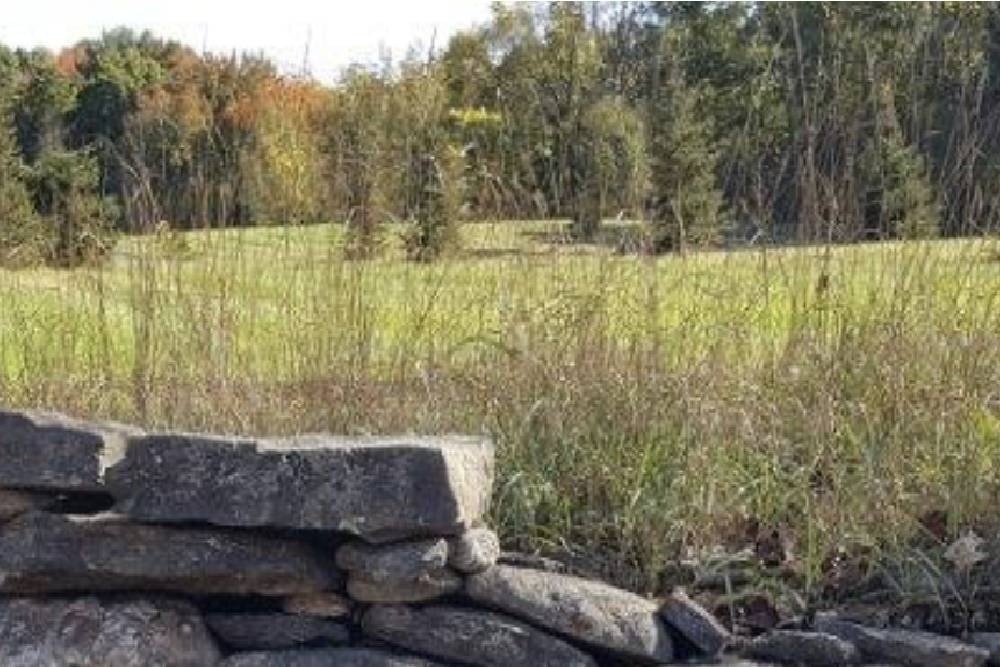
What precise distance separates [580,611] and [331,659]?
579mm

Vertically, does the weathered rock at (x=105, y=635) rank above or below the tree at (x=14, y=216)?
below

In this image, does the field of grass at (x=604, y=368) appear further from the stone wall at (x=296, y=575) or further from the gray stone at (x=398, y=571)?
the gray stone at (x=398, y=571)

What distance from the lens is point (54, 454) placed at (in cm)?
331

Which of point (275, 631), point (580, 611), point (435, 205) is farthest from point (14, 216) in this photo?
point (580, 611)

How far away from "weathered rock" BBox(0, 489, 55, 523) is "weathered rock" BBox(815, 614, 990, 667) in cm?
189

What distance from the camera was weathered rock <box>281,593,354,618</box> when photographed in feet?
10.9

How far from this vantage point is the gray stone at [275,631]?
3.30 metres

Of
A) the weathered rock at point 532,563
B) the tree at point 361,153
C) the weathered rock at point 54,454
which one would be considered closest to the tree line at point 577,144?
the tree at point 361,153

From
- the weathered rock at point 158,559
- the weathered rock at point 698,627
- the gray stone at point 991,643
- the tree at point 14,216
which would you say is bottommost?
the gray stone at point 991,643

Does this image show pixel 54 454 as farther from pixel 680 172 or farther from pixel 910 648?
pixel 680 172

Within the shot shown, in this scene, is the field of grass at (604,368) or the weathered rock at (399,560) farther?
the field of grass at (604,368)

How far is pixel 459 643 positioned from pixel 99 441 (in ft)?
3.16

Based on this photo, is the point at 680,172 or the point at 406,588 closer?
the point at 406,588

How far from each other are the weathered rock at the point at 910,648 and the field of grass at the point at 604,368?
0.90ft
